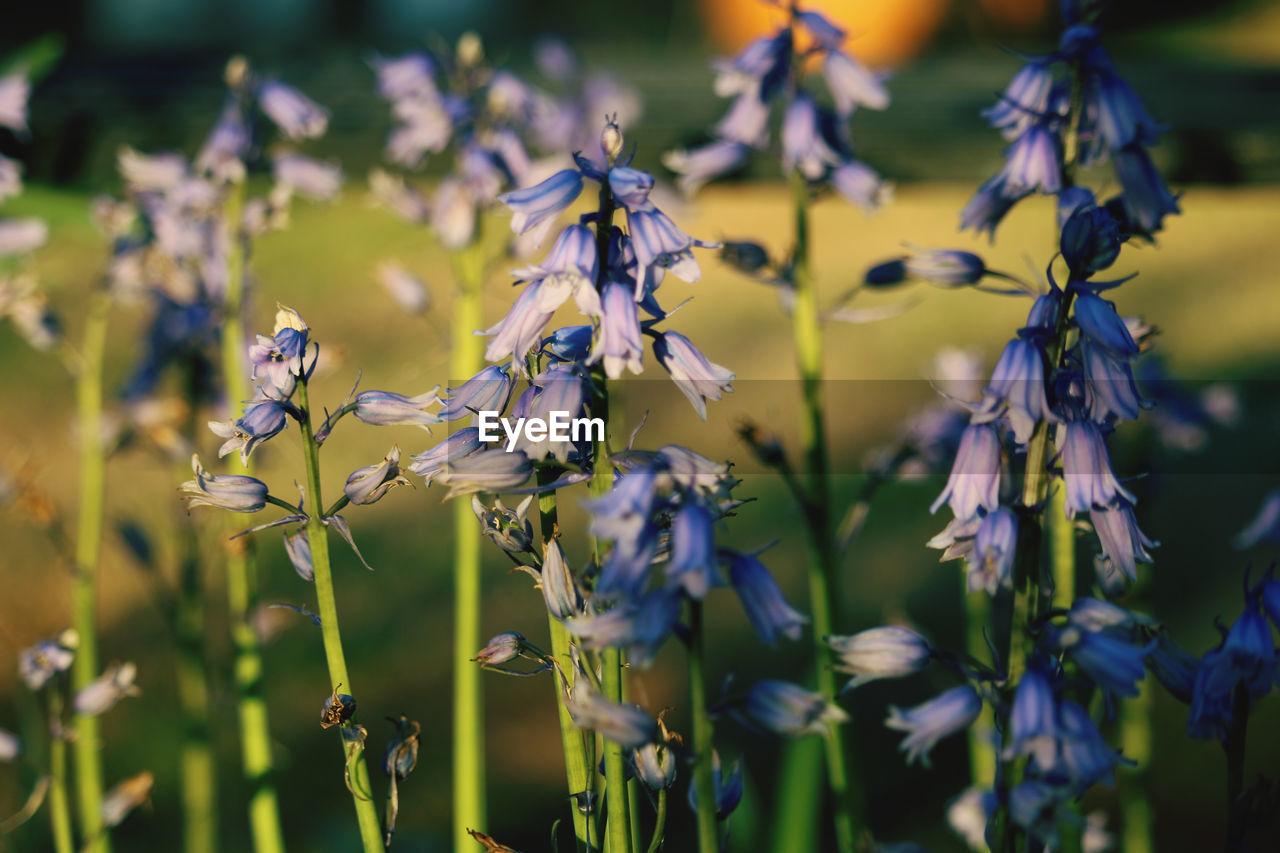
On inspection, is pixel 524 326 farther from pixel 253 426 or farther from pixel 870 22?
pixel 870 22

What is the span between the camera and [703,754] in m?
0.73

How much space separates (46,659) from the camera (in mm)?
1116

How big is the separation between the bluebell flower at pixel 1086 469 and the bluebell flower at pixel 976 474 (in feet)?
0.20

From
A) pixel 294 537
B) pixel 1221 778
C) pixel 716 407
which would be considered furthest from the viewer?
pixel 716 407

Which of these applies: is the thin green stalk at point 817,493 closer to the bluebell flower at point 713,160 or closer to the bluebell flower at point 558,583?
the bluebell flower at point 713,160

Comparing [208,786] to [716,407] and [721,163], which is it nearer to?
[721,163]

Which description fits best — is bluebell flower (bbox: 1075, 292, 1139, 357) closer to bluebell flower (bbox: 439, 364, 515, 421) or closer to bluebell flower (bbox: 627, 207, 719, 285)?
bluebell flower (bbox: 627, 207, 719, 285)

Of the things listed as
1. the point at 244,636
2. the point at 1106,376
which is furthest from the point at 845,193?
the point at 244,636

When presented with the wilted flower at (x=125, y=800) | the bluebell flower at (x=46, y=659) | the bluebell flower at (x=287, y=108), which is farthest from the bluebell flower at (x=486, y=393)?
the bluebell flower at (x=287, y=108)

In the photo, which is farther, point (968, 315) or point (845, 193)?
point (968, 315)

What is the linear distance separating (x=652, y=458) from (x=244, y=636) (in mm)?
883

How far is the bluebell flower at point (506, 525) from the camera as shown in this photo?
0.81 m

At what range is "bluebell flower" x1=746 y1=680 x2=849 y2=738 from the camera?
74cm

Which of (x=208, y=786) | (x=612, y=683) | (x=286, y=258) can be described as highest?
(x=286, y=258)
